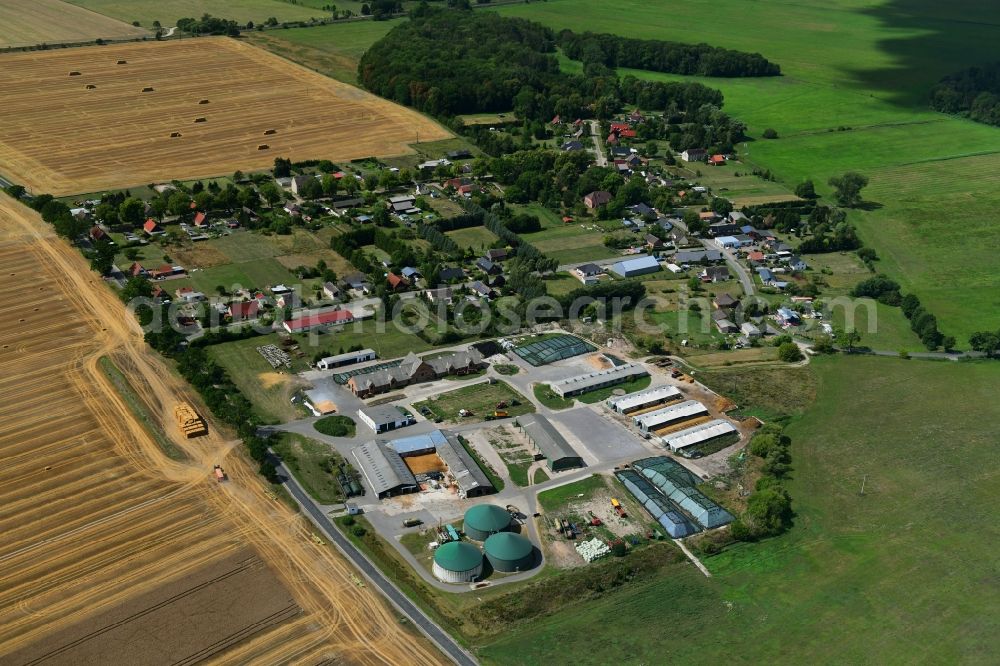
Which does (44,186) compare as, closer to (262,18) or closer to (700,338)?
(700,338)

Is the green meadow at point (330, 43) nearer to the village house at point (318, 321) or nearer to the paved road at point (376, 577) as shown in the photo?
the village house at point (318, 321)

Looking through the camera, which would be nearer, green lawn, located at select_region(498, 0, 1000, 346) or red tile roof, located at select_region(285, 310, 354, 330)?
red tile roof, located at select_region(285, 310, 354, 330)

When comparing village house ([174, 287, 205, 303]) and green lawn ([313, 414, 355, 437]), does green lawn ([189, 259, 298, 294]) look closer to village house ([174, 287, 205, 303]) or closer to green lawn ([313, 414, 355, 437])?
village house ([174, 287, 205, 303])

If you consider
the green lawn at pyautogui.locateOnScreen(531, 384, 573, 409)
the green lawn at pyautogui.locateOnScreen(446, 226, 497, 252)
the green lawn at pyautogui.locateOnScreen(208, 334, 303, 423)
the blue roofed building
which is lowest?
the green lawn at pyautogui.locateOnScreen(531, 384, 573, 409)

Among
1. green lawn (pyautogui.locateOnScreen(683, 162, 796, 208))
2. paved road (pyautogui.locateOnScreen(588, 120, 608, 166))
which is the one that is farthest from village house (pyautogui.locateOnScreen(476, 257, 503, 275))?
paved road (pyautogui.locateOnScreen(588, 120, 608, 166))

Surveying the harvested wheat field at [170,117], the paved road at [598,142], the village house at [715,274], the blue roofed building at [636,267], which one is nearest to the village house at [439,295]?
the blue roofed building at [636,267]

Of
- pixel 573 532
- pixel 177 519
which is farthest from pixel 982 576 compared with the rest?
pixel 177 519
